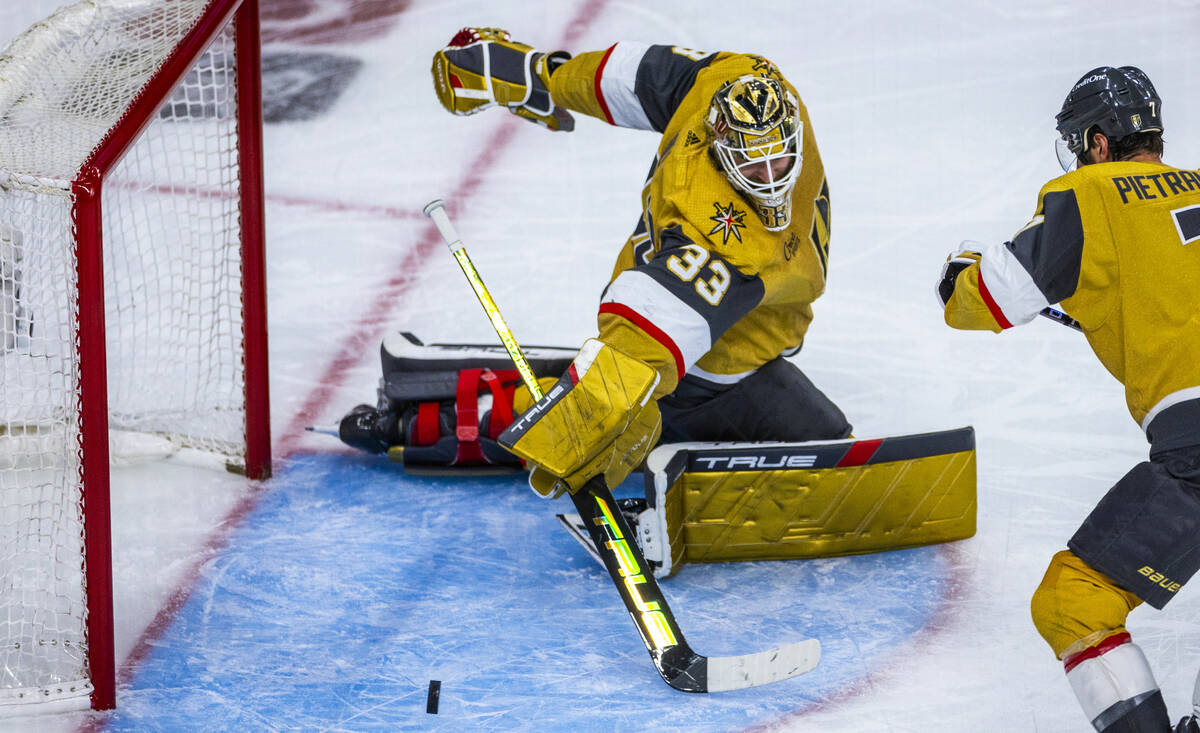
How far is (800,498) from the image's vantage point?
2.95 metres

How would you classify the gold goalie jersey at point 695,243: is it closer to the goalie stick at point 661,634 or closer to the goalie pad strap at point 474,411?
the goalie stick at point 661,634

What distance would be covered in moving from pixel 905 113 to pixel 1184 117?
1052 mm

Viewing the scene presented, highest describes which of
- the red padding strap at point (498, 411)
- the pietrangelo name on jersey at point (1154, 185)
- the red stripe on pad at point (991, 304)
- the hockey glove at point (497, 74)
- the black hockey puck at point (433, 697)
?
the hockey glove at point (497, 74)

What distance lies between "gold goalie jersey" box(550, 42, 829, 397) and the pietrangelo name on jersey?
747 millimetres

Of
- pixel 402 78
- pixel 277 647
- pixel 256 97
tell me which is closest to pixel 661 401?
pixel 277 647

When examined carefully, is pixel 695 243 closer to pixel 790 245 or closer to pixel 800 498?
pixel 790 245

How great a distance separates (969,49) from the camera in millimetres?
5516

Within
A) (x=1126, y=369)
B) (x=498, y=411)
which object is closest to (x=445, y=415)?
(x=498, y=411)

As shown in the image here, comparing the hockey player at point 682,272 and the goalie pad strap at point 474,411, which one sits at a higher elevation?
the hockey player at point 682,272

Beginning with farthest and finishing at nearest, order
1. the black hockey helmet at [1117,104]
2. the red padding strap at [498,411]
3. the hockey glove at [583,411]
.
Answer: the red padding strap at [498,411] < the hockey glove at [583,411] < the black hockey helmet at [1117,104]

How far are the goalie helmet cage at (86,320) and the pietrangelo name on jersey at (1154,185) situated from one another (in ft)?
5.92

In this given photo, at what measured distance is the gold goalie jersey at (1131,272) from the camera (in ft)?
7.15

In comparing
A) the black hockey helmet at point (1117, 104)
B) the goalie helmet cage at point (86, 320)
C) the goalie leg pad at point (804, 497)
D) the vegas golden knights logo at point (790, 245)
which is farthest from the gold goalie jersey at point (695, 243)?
the goalie helmet cage at point (86, 320)

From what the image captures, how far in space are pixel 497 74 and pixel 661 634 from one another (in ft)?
5.23
